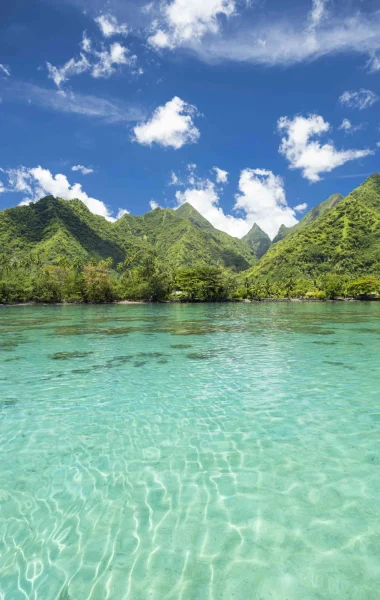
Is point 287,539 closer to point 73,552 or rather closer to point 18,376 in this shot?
point 73,552

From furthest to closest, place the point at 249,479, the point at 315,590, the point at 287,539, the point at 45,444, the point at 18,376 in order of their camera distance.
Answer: the point at 18,376 → the point at 45,444 → the point at 249,479 → the point at 287,539 → the point at 315,590

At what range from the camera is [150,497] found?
6.48 m

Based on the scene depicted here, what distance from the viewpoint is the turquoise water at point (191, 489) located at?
461cm

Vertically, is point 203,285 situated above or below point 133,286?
above

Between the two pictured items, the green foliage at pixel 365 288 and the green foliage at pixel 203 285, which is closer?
the green foliage at pixel 203 285

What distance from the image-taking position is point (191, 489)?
675 cm

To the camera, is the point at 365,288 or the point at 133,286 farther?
the point at 365,288

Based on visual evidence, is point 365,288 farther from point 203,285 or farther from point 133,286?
point 133,286

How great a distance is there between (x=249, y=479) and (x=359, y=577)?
268cm

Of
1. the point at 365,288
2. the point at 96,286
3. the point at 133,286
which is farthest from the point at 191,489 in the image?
the point at 365,288

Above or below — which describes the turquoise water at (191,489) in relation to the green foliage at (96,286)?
below

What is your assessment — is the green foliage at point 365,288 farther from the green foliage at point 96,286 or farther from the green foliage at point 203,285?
the green foliage at point 96,286

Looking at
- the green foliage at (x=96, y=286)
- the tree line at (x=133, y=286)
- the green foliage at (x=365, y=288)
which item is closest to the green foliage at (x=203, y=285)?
the tree line at (x=133, y=286)

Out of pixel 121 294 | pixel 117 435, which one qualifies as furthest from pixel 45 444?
pixel 121 294
